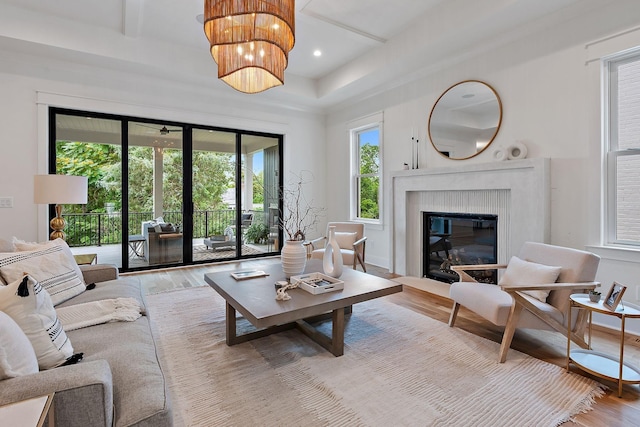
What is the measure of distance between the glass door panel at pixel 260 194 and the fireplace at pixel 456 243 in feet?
9.92

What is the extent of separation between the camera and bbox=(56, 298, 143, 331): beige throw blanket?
1.87 meters

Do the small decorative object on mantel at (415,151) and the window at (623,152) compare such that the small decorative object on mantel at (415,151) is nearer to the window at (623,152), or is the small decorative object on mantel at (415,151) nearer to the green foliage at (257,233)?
the window at (623,152)

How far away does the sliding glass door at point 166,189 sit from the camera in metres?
4.68

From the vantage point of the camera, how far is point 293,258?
2.90m

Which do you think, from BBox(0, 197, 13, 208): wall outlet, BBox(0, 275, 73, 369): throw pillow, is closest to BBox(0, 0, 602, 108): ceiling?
BBox(0, 197, 13, 208): wall outlet

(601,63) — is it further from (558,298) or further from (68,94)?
(68,94)

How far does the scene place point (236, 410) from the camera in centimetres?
178

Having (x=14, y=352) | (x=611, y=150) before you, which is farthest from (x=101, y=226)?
(x=611, y=150)

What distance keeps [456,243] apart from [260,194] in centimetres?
367

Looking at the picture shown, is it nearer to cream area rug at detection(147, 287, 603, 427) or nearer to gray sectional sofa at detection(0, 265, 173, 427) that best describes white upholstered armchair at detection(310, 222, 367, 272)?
cream area rug at detection(147, 287, 603, 427)

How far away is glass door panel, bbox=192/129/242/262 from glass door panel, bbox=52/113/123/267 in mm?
1135

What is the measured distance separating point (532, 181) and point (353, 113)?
350 centimetres

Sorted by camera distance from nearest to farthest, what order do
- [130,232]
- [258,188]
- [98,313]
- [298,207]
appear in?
1. [98,313]
2. [130,232]
3. [258,188]
4. [298,207]

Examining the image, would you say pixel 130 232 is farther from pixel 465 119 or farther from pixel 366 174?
pixel 465 119
